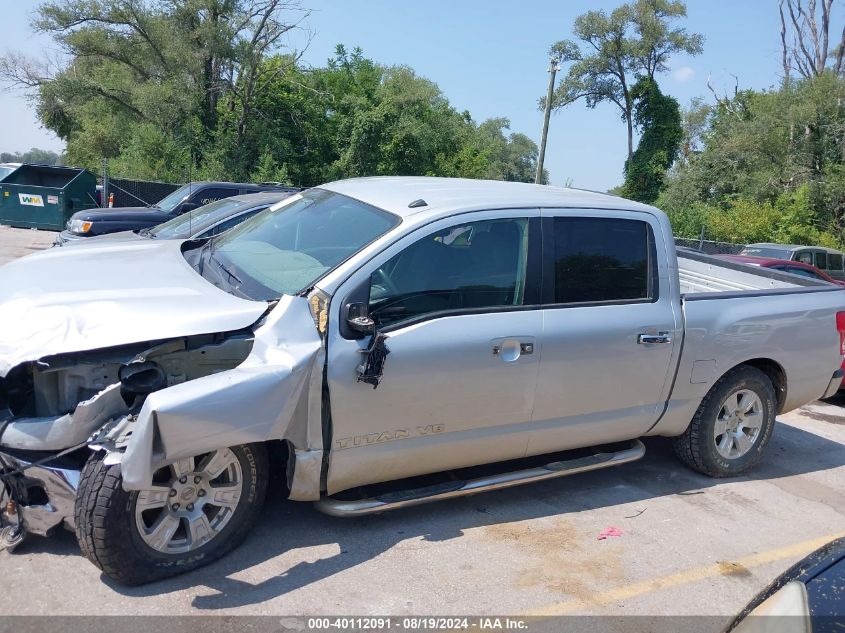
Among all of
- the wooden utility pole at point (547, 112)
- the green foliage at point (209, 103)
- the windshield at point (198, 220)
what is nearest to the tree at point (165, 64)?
the green foliage at point (209, 103)

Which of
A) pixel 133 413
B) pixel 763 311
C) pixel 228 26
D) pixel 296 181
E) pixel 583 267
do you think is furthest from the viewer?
pixel 296 181

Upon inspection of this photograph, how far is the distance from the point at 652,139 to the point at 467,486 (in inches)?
1572

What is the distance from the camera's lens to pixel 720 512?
4.72 m

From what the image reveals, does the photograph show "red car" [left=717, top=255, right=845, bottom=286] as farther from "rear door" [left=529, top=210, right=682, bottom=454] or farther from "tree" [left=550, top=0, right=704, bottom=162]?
"tree" [left=550, top=0, right=704, bottom=162]

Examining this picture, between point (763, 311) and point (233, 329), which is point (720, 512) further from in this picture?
point (233, 329)

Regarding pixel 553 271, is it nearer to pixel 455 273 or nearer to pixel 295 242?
pixel 455 273

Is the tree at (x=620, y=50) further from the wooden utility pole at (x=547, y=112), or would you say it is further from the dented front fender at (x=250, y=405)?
the dented front fender at (x=250, y=405)

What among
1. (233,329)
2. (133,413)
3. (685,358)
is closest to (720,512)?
(685,358)

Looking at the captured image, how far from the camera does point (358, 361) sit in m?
3.60

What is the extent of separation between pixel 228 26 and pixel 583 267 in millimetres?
25421

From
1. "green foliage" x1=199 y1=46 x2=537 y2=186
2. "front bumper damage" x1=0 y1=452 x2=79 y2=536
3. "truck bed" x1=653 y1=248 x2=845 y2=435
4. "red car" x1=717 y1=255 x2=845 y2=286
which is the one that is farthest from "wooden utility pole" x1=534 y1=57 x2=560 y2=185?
"front bumper damage" x1=0 y1=452 x2=79 y2=536

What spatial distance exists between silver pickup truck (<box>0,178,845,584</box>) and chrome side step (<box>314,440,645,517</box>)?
0.05 ft

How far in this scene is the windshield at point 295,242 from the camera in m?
3.93

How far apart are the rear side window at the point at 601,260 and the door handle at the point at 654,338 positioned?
250 mm
